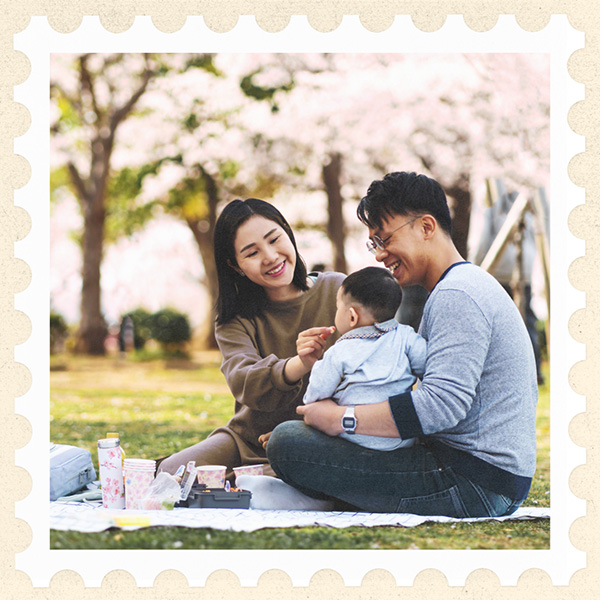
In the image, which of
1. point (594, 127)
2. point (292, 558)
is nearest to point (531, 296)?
point (594, 127)

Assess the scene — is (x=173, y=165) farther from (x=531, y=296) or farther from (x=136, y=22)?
(x=136, y=22)

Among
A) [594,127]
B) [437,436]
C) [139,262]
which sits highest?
[139,262]

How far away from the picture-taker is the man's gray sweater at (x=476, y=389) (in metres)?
2.52

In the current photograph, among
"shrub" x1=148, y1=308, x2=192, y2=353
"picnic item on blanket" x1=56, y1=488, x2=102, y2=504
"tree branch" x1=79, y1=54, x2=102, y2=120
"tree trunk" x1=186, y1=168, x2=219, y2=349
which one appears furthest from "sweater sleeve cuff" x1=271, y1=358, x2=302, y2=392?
"tree branch" x1=79, y1=54, x2=102, y2=120

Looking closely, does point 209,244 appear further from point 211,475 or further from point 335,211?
point 211,475

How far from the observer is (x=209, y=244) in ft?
59.9

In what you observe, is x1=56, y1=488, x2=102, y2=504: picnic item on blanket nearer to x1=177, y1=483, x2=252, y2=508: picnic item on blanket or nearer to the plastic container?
x1=177, y1=483, x2=252, y2=508: picnic item on blanket

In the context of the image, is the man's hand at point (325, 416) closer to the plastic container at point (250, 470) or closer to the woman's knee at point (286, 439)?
the woman's knee at point (286, 439)

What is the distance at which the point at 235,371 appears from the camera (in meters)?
3.21

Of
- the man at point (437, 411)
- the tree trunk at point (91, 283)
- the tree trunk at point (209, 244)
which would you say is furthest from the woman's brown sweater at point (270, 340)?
the tree trunk at point (209, 244)

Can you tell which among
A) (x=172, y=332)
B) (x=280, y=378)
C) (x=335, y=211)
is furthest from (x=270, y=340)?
(x=172, y=332)

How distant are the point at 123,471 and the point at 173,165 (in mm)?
14063

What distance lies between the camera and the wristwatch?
105 inches

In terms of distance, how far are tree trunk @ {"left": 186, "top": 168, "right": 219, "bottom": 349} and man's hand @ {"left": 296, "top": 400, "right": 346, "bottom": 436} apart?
13.5m
